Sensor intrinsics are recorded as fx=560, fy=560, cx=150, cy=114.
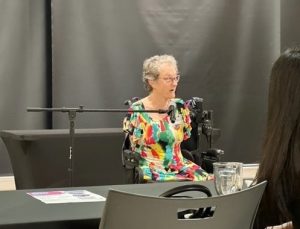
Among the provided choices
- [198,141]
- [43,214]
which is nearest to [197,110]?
[198,141]

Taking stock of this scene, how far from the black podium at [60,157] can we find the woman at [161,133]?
0.47 meters

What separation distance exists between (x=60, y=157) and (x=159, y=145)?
80 centimetres

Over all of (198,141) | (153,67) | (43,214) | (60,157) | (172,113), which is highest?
(153,67)

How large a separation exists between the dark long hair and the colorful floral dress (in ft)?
7.19

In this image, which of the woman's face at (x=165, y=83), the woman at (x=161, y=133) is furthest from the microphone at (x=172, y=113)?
the woman's face at (x=165, y=83)

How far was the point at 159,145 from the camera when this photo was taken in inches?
146

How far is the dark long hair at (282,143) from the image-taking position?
1.38 meters

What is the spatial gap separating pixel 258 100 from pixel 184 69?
763 mm

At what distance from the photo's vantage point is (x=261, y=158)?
143 centimetres

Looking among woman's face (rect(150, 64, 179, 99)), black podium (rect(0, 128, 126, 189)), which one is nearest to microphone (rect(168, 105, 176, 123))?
woman's face (rect(150, 64, 179, 99))

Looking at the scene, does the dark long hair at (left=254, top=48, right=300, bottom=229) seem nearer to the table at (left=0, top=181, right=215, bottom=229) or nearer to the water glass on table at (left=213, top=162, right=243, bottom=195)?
the water glass on table at (left=213, top=162, right=243, bottom=195)

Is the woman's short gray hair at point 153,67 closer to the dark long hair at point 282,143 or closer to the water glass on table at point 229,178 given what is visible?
the water glass on table at point 229,178

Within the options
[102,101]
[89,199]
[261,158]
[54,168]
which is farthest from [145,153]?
[261,158]

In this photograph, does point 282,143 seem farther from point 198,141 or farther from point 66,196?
point 198,141
